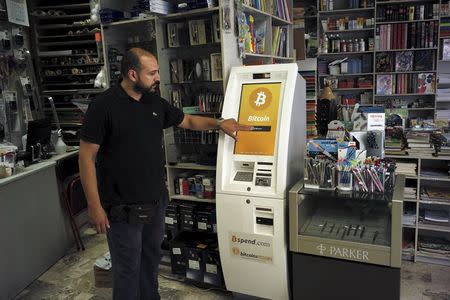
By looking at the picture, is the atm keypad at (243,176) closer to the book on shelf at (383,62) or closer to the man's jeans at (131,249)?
the man's jeans at (131,249)

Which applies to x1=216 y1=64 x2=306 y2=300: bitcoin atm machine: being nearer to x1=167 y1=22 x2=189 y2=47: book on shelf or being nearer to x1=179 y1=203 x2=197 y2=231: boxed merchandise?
x1=179 y1=203 x2=197 y2=231: boxed merchandise

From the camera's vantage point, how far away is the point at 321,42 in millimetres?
5910

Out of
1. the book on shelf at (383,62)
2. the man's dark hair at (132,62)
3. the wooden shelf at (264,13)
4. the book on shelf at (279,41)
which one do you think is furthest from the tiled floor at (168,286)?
the book on shelf at (383,62)

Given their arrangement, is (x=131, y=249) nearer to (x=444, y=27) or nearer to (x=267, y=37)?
(x=267, y=37)

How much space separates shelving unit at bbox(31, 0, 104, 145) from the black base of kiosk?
142 inches

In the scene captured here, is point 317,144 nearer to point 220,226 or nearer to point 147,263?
point 220,226

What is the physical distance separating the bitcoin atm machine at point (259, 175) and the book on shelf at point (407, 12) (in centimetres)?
386

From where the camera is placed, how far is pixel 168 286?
290 centimetres

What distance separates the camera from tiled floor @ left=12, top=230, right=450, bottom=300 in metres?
2.69

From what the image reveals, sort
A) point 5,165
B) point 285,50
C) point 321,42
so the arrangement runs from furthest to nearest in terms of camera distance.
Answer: point 321,42 < point 285,50 < point 5,165

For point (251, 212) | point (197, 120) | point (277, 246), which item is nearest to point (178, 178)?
point (197, 120)

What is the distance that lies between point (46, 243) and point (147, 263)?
4.26 ft

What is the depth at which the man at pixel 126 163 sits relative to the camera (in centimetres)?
199

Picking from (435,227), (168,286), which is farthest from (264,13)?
(168,286)
